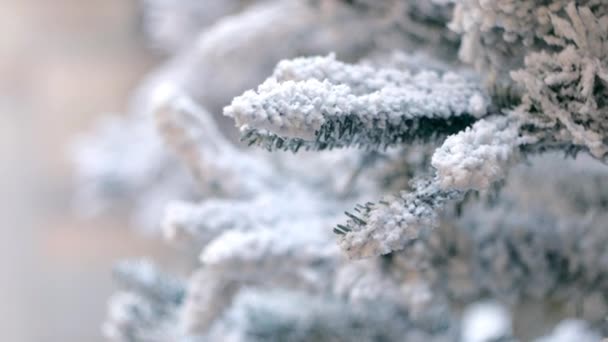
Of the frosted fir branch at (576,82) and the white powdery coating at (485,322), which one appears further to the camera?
the white powdery coating at (485,322)

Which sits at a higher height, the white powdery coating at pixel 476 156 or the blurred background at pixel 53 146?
the blurred background at pixel 53 146

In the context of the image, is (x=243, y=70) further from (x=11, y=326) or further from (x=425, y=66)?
(x=11, y=326)

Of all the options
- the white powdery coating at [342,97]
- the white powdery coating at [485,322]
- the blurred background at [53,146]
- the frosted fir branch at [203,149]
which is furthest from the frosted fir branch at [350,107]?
the blurred background at [53,146]

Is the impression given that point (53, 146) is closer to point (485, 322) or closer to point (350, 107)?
point (485, 322)

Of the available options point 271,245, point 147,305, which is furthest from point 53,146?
point 271,245

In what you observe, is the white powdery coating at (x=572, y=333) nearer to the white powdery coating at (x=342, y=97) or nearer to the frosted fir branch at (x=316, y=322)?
the frosted fir branch at (x=316, y=322)

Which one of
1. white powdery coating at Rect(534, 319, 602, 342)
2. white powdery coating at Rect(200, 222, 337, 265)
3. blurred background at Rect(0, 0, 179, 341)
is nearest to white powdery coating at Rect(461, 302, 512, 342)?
white powdery coating at Rect(534, 319, 602, 342)
